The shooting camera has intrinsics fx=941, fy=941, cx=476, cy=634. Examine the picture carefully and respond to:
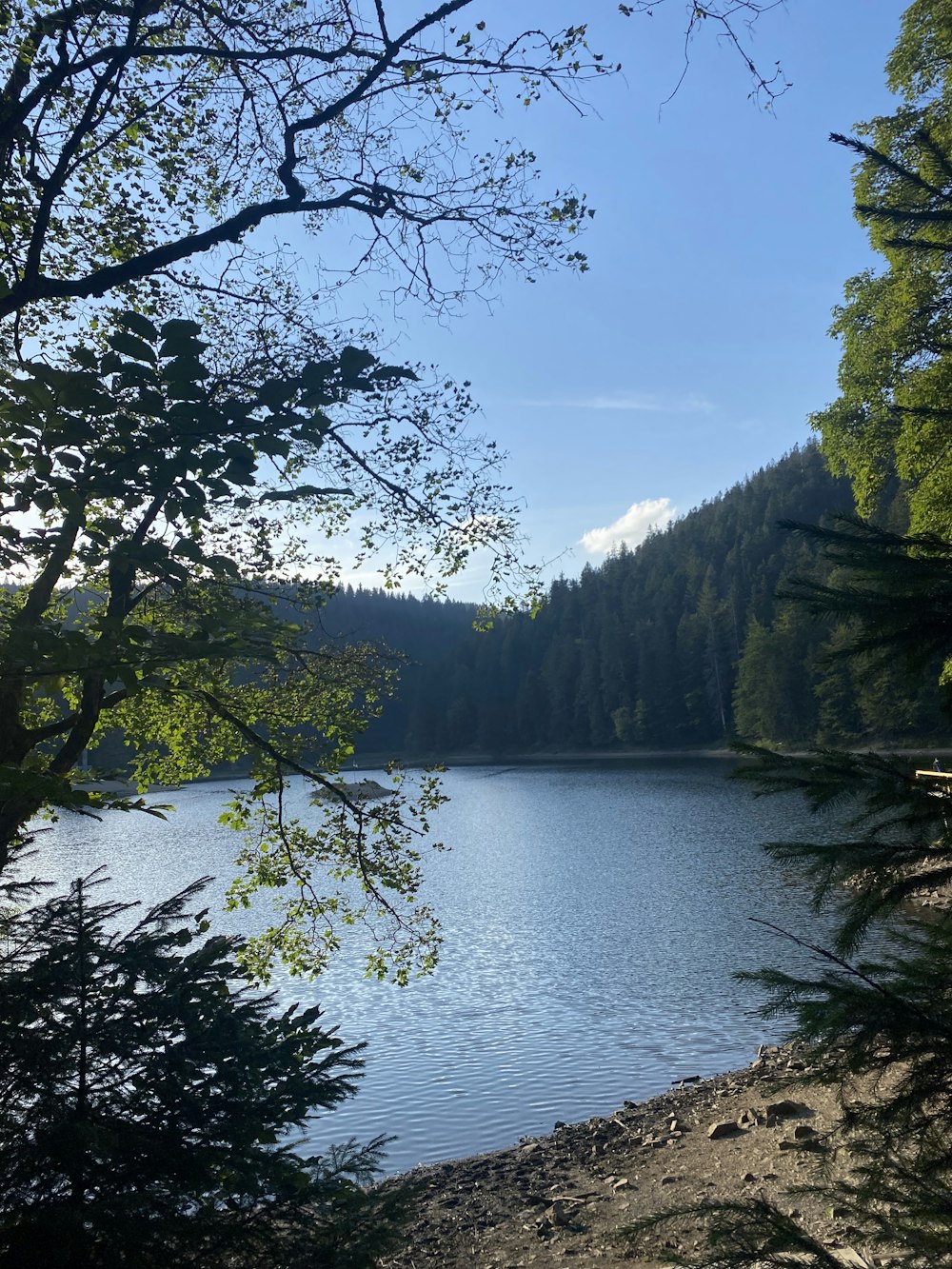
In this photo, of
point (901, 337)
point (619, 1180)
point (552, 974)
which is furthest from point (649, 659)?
point (619, 1180)

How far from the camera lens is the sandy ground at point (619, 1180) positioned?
7355 mm

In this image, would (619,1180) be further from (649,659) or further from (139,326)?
(649,659)

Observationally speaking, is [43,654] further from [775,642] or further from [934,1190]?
[775,642]

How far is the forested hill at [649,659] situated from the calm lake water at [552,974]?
112 feet

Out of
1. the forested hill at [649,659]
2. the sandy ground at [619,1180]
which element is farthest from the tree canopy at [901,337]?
the forested hill at [649,659]

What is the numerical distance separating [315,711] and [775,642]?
65.3 m

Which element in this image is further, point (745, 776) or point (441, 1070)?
point (441, 1070)

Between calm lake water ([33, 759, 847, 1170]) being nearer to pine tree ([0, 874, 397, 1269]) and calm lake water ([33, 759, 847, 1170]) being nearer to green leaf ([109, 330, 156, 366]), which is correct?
pine tree ([0, 874, 397, 1269])

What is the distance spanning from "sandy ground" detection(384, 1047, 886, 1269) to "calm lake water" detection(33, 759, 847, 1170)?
1011 millimetres

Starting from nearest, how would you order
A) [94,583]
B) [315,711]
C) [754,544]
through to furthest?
[94,583], [315,711], [754,544]

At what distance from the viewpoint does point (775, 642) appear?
68.6m

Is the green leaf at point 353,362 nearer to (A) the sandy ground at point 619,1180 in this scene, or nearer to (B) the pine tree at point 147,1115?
(B) the pine tree at point 147,1115

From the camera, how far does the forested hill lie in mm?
71312

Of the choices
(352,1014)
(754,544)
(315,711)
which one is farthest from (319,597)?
(754,544)
